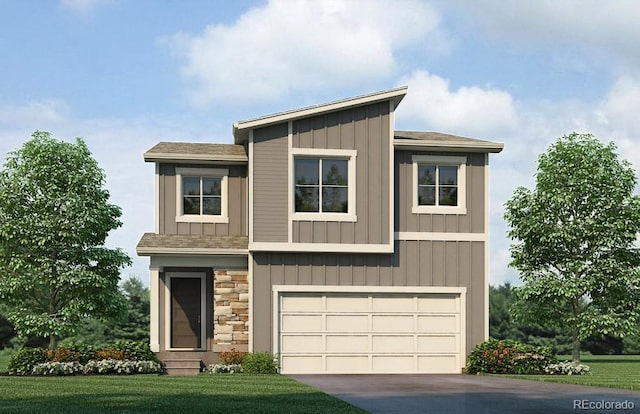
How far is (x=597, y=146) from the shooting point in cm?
2698

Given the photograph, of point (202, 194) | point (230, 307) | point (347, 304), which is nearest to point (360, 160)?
point (347, 304)

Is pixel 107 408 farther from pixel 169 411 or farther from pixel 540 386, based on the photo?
pixel 540 386

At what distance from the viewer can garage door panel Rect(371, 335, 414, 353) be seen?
24.5 meters

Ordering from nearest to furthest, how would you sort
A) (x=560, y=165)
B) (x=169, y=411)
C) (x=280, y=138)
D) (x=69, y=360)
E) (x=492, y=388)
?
1. (x=169, y=411)
2. (x=492, y=388)
3. (x=69, y=360)
4. (x=280, y=138)
5. (x=560, y=165)

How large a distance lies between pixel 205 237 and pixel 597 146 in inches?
463

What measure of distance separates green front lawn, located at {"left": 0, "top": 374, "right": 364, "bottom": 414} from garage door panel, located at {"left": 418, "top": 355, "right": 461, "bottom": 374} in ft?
17.9

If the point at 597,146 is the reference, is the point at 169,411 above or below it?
below

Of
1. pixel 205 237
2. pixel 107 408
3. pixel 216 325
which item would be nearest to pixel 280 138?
pixel 205 237

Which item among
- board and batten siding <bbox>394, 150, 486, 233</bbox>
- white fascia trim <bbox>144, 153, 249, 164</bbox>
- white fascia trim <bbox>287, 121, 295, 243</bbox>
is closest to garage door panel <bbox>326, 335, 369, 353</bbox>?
white fascia trim <bbox>287, 121, 295, 243</bbox>

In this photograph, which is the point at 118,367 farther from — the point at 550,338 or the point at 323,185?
the point at 550,338

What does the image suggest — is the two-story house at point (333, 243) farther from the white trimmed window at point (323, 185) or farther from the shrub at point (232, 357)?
the shrub at point (232, 357)

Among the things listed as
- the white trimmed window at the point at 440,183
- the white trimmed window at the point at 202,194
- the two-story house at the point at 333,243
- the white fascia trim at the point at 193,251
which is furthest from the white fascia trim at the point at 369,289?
the white trimmed window at the point at 202,194

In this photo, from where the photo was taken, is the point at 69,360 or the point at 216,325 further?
the point at 216,325

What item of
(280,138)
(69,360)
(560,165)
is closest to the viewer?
(69,360)
